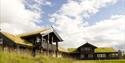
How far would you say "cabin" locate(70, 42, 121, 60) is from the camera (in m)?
73.4

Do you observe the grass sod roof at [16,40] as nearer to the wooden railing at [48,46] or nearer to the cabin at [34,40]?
the cabin at [34,40]

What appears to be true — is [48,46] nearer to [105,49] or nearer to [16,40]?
[16,40]

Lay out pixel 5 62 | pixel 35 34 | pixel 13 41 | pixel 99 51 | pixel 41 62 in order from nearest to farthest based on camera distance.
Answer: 1. pixel 5 62
2. pixel 41 62
3. pixel 13 41
4. pixel 35 34
5. pixel 99 51

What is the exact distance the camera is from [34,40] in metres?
42.4

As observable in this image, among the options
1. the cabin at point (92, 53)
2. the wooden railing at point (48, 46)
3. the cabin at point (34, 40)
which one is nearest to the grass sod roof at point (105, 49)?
the cabin at point (92, 53)

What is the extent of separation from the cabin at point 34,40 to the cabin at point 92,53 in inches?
1061

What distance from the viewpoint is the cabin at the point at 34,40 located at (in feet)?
127

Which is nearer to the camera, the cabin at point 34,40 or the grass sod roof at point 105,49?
the cabin at point 34,40

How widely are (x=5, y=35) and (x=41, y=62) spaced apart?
818 inches

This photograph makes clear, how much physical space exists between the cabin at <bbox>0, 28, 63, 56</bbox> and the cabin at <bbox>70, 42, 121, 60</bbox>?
26949mm

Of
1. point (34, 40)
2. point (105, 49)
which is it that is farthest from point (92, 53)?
point (34, 40)

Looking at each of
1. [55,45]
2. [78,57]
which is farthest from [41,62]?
[78,57]

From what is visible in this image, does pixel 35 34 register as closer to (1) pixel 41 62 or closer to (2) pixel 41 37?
(2) pixel 41 37

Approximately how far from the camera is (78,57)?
7469cm
